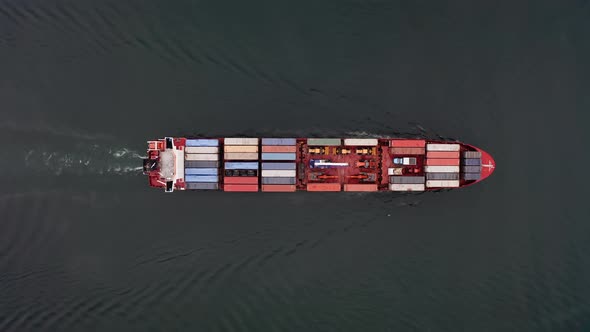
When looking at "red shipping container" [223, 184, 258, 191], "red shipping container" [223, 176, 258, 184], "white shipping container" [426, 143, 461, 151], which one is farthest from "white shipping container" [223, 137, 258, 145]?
"white shipping container" [426, 143, 461, 151]

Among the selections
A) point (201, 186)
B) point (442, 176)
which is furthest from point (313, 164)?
point (442, 176)

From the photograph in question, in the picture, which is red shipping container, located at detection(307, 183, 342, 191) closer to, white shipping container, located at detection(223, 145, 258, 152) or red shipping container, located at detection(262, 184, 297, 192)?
red shipping container, located at detection(262, 184, 297, 192)

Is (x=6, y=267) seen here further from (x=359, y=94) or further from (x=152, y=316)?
(x=359, y=94)

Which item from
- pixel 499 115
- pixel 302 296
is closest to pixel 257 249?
pixel 302 296

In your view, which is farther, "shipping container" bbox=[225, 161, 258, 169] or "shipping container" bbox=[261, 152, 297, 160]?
"shipping container" bbox=[225, 161, 258, 169]

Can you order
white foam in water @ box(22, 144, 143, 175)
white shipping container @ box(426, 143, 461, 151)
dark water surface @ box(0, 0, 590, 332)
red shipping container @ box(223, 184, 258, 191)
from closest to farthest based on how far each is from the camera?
white shipping container @ box(426, 143, 461, 151), red shipping container @ box(223, 184, 258, 191), dark water surface @ box(0, 0, 590, 332), white foam in water @ box(22, 144, 143, 175)

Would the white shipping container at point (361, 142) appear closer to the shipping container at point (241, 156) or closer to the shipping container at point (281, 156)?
the shipping container at point (281, 156)

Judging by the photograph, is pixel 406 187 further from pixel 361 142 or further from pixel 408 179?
pixel 361 142
